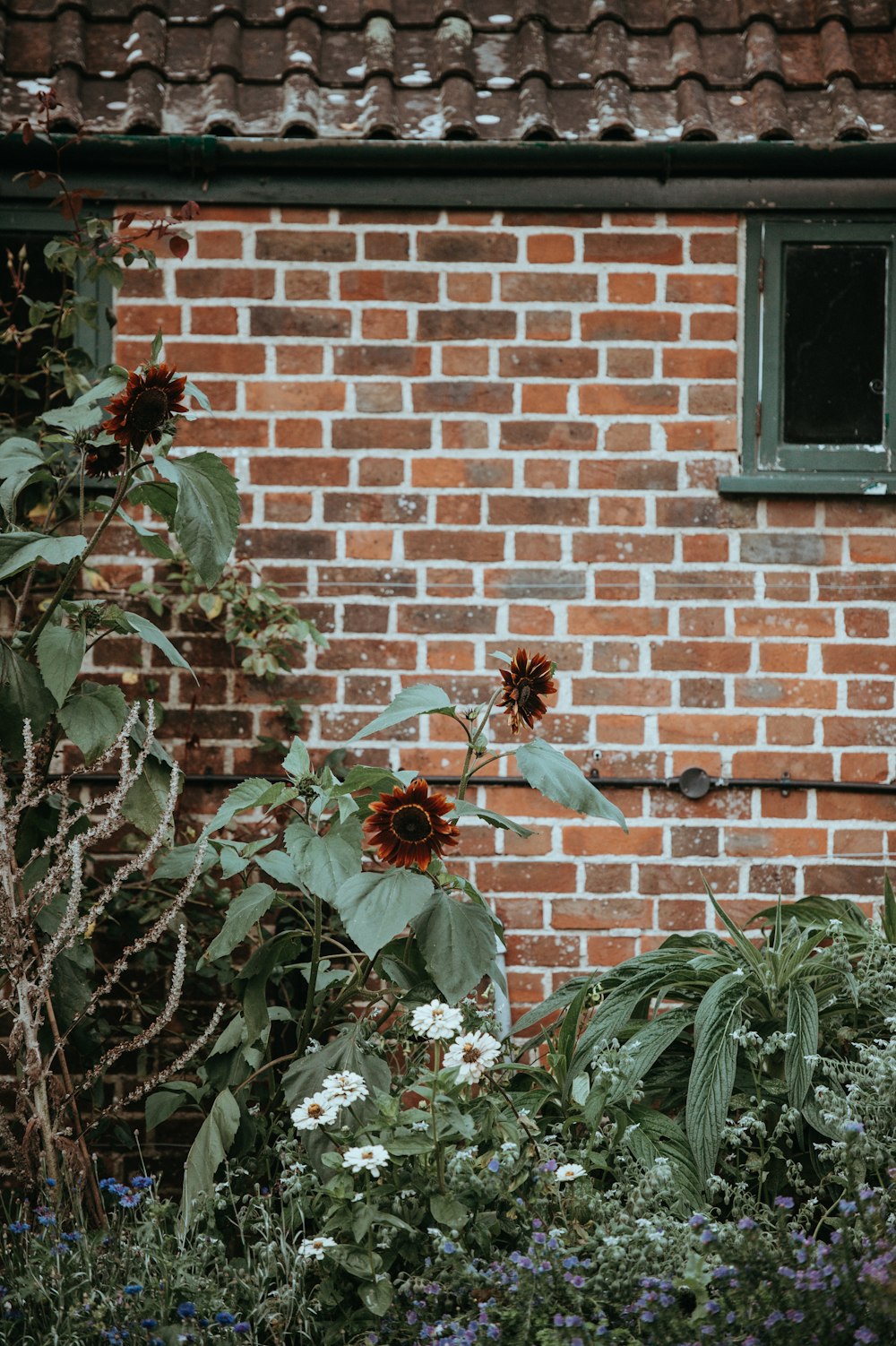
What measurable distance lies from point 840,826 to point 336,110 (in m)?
2.20

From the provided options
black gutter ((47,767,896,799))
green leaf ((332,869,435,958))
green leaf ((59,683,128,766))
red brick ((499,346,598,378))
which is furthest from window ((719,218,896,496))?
green leaf ((59,683,128,766))

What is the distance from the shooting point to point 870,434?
3.18m

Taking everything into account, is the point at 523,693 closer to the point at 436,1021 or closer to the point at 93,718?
the point at 436,1021

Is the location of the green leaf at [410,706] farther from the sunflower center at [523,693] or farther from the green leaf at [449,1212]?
the green leaf at [449,1212]

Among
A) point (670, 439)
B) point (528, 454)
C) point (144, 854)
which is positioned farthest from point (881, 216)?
point (144, 854)

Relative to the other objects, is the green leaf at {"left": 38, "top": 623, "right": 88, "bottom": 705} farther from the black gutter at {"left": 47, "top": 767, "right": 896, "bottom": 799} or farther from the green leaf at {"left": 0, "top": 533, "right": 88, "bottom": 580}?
the black gutter at {"left": 47, "top": 767, "right": 896, "bottom": 799}

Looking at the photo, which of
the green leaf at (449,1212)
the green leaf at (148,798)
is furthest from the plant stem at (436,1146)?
the green leaf at (148,798)

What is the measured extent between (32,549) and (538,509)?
1.37 meters

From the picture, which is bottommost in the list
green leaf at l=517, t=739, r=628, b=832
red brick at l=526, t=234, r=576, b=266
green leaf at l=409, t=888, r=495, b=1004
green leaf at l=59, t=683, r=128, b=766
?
green leaf at l=409, t=888, r=495, b=1004

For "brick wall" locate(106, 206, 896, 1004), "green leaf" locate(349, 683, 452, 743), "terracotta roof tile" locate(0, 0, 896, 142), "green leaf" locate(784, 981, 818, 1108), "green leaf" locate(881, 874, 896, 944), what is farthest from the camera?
"brick wall" locate(106, 206, 896, 1004)

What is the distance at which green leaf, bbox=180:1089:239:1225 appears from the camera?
223 cm

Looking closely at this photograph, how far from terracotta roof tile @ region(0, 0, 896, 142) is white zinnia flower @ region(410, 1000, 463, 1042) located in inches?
82.7


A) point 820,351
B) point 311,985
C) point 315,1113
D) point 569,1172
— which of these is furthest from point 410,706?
point 820,351

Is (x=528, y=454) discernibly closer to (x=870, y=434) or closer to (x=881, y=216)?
(x=870, y=434)
